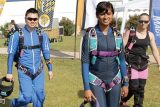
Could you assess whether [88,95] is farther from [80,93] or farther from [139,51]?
[80,93]

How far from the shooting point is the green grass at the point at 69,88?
918cm

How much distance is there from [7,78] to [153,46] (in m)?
2.95

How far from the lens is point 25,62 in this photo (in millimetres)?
6859

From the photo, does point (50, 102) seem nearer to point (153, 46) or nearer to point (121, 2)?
point (153, 46)

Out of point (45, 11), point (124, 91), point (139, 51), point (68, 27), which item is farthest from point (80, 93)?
point (68, 27)

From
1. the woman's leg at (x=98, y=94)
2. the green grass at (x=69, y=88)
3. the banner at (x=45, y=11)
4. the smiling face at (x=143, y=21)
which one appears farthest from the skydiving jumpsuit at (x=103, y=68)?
Result: the banner at (x=45, y=11)

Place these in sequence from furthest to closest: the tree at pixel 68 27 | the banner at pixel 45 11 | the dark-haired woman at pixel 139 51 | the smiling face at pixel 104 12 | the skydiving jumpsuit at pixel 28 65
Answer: the tree at pixel 68 27
the banner at pixel 45 11
the dark-haired woman at pixel 139 51
the skydiving jumpsuit at pixel 28 65
the smiling face at pixel 104 12

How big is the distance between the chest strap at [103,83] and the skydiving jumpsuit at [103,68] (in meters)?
0.04

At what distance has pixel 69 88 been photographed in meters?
10.8

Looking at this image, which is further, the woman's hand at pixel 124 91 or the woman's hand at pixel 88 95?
the woman's hand at pixel 124 91

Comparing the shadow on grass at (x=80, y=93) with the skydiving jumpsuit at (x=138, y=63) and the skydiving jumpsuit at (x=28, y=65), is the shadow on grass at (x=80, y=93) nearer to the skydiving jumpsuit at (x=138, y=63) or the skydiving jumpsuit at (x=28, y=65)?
the skydiving jumpsuit at (x=138, y=63)

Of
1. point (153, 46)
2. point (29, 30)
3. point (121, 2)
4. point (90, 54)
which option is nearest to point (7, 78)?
point (29, 30)

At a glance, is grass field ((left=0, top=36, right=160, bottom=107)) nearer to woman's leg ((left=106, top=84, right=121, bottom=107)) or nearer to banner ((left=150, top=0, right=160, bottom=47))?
banner ((left=150, top=0, right=160, bottom=47))

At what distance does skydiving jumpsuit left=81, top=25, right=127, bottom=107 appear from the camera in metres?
4.98
